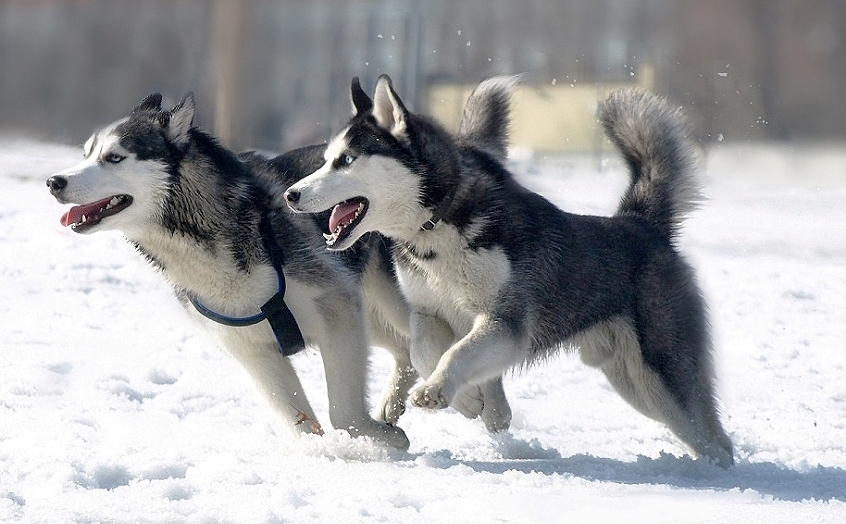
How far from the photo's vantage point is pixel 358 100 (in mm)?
4262

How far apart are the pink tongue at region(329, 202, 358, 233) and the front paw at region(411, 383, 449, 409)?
2.21 feet

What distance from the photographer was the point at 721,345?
6887mm

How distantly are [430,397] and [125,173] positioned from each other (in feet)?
4.49

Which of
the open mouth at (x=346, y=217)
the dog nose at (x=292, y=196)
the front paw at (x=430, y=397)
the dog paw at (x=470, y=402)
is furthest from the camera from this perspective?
the dog paw at (x=470, y=402)

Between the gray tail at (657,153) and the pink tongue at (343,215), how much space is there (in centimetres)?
123

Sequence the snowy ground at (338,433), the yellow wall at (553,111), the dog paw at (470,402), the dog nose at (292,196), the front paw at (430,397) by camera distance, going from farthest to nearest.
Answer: the yellow wall at (553,111), the dog paw at (470,402), the dog nose at (292,196), the front paw at (430,397), the snowy ground at (338,433)

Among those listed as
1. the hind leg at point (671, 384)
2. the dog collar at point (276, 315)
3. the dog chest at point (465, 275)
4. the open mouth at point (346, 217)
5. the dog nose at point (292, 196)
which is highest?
the dog nose at point (292, 196)

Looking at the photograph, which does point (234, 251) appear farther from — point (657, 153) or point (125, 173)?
point (657, 153)

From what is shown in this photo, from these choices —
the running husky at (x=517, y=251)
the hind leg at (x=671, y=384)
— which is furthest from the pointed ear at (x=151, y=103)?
the hind leg at (x=671, y=384)

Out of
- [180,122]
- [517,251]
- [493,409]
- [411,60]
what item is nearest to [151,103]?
[180,122]

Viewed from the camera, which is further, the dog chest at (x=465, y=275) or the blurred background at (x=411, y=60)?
the blurred background at (x=411, y=60)

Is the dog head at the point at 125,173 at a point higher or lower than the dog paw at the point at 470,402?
higher

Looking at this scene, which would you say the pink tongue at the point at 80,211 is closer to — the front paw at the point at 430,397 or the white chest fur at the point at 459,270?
the white chest fur at the point at 459,270

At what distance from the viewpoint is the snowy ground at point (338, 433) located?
330cm
